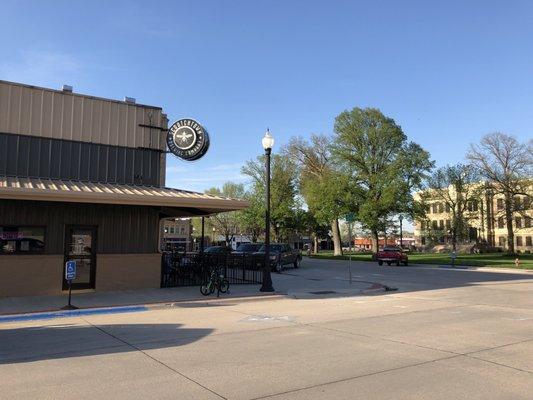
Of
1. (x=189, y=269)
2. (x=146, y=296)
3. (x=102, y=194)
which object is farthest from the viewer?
(x=189, y=269)

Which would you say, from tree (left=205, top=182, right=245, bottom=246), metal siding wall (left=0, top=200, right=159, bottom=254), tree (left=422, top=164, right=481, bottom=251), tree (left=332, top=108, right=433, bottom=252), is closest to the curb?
metal siding wall (left=0, top=200, right=159, bottom=254)

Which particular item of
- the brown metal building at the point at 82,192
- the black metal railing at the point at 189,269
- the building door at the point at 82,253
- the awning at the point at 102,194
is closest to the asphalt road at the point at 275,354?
the awning at the point at 102,194

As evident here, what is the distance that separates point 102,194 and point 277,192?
48.1 metres

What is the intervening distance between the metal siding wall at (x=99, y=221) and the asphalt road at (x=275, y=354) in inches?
158

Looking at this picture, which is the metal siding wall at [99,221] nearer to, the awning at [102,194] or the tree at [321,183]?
the awning at [102,194]

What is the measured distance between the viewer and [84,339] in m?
9.36

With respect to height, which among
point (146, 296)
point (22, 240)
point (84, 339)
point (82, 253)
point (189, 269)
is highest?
point (22, 240)

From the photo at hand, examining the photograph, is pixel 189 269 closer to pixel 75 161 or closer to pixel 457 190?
pixel 75 161

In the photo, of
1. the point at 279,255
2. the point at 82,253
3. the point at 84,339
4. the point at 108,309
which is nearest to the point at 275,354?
the point at 84,339

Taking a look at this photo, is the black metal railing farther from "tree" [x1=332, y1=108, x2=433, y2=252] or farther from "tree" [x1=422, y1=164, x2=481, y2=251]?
"tree" [x1=422, y1=164, x2=481, y2=251]

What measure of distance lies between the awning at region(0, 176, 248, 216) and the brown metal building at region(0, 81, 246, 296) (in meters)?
0.03

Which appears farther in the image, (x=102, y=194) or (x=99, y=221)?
(x=99, y=221)

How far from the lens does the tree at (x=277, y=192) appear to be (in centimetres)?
6106

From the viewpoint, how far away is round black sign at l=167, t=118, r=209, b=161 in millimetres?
17672
